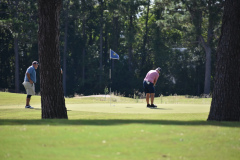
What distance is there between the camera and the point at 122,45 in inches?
2516

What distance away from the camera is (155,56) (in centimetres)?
5597

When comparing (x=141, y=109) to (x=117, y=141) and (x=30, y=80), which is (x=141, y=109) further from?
(x=117, y=141)

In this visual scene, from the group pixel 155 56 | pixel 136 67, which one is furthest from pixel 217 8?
pixel 136 67

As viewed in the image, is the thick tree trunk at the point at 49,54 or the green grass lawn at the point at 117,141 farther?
the thick tree trunk at the point at 49,54

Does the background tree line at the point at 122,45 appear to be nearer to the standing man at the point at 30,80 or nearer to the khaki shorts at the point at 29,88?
the standing man at the point at 30,80

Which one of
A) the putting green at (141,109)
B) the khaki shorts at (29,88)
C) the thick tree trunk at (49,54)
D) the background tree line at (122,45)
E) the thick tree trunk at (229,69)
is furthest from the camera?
the background tree line at (122,45)

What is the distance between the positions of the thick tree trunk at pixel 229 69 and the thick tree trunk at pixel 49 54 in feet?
15.2

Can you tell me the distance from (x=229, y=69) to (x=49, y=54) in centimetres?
518

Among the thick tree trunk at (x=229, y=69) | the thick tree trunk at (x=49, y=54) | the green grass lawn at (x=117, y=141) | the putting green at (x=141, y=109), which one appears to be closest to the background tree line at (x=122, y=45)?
the putting green at (x=141, y=109)

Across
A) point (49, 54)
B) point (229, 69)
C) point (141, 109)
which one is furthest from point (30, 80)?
point (229, 69)

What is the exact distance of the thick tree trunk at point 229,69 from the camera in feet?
41.3

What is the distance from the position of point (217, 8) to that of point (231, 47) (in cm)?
3253

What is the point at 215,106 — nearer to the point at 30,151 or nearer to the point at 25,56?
the point at 30,151

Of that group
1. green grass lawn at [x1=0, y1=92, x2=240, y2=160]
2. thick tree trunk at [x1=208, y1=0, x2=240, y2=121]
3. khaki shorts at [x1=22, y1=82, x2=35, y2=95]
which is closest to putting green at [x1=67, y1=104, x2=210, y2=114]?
khaki shorts at [x1=22, y1=82, x2=35, y2=95]
